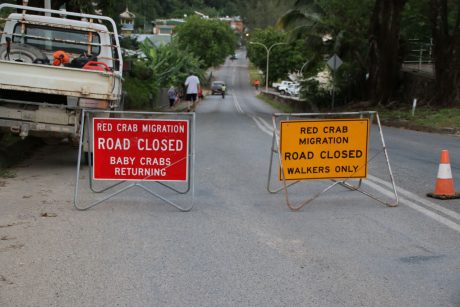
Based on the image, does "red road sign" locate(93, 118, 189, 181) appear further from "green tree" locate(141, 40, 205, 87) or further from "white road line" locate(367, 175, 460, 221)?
"green tree" locate(141, 40, 205, 87)

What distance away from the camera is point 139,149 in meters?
7.91

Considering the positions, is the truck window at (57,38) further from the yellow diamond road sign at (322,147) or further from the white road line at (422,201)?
the white road line at (422,201)

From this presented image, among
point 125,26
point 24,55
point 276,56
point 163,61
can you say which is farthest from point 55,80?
point 276,56

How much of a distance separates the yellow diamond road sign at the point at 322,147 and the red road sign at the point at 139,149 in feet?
4.37

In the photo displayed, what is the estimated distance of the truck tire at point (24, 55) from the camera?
38.0ft

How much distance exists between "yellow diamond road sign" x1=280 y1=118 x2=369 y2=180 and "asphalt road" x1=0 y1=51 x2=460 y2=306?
1.46ft

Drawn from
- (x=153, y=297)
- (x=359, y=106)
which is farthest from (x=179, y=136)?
(x=359, y=106)

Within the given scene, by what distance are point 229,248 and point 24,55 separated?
711 centimetres

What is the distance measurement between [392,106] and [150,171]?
22512mm

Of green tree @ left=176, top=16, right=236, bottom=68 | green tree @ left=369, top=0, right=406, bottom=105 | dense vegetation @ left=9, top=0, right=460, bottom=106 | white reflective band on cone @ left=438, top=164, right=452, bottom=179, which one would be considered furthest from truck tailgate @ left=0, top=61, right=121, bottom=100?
green tree @ left=176, top=16, right=236, bottom=68

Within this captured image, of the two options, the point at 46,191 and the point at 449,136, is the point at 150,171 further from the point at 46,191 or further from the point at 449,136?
the point at 449,136

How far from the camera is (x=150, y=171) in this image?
794 centimetres

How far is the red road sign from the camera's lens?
7883 mm

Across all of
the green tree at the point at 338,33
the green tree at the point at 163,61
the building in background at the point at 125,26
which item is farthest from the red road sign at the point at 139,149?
the green tree at the point at 163,61
